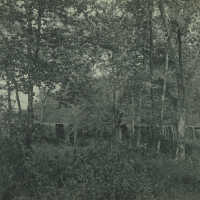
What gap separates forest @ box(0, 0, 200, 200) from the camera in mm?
9516

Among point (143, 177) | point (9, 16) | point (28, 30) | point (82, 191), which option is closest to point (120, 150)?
point (143, 177)

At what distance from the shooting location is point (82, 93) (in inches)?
569

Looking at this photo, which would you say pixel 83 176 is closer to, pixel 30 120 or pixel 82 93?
pixel 30 120

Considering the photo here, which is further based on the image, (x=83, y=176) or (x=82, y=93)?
(x=82, y=93)

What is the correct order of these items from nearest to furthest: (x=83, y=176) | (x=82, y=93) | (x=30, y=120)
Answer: (x=83, y=176) < (x=30, y=120) < (x=82, y=93)

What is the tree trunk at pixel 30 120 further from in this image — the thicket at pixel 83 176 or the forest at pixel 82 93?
the thicket at pixel 83 176

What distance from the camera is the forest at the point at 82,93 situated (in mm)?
9516

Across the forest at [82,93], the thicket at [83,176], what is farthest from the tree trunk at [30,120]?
the thicket at [83,176]

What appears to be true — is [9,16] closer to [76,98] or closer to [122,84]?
[76,98]

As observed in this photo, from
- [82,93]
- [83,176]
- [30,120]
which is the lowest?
[83,176]

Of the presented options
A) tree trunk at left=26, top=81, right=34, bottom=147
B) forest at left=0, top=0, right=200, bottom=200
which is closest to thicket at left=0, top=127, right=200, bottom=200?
forest at left=0, top=0, right=200, bottom=200

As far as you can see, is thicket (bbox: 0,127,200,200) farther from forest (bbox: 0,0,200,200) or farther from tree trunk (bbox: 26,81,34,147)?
tree trunk (bbox: 26,81,34,147)

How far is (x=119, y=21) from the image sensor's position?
2034cm

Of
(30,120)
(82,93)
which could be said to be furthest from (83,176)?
(82,93)
